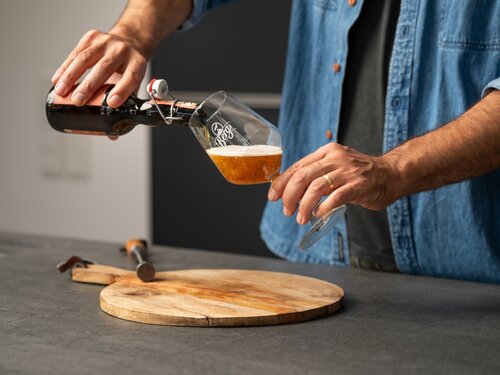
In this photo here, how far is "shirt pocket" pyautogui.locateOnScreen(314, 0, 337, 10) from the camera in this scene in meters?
1.85

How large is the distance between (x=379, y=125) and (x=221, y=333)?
73 cm

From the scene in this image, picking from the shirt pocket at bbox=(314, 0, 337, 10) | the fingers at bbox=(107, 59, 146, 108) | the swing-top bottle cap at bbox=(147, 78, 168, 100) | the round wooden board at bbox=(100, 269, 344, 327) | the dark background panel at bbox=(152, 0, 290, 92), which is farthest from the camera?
the dark background panel at bbox=(152, 0, 290, 92)

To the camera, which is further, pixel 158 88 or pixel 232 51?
pixel 232 51

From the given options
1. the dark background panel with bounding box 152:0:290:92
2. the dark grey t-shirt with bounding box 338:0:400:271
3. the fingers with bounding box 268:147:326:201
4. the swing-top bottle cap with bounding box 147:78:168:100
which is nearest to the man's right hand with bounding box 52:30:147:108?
the swing-top bottle cap with bounding box 147:78:168:100

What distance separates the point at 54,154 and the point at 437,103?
2.60m

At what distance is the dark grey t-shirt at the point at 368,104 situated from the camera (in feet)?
5.83

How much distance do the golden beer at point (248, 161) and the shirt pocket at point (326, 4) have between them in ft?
2.06

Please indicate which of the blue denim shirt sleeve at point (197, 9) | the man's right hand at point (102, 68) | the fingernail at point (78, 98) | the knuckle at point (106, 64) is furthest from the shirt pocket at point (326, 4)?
the fingernail at point (78, 98)

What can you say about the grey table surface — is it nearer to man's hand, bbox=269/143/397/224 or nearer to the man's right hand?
man's hand, bbox=269/143/397/224

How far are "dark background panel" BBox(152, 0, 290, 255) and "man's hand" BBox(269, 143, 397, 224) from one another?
189 cm

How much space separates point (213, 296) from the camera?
4.49ft

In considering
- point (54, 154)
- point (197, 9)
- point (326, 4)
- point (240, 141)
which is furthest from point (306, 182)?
point (54, 154)

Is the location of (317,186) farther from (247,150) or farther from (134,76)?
(134,76)

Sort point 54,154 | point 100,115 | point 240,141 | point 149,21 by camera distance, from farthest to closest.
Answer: point 54,154 → point 149,21 → point 100,115 → point 240,141
